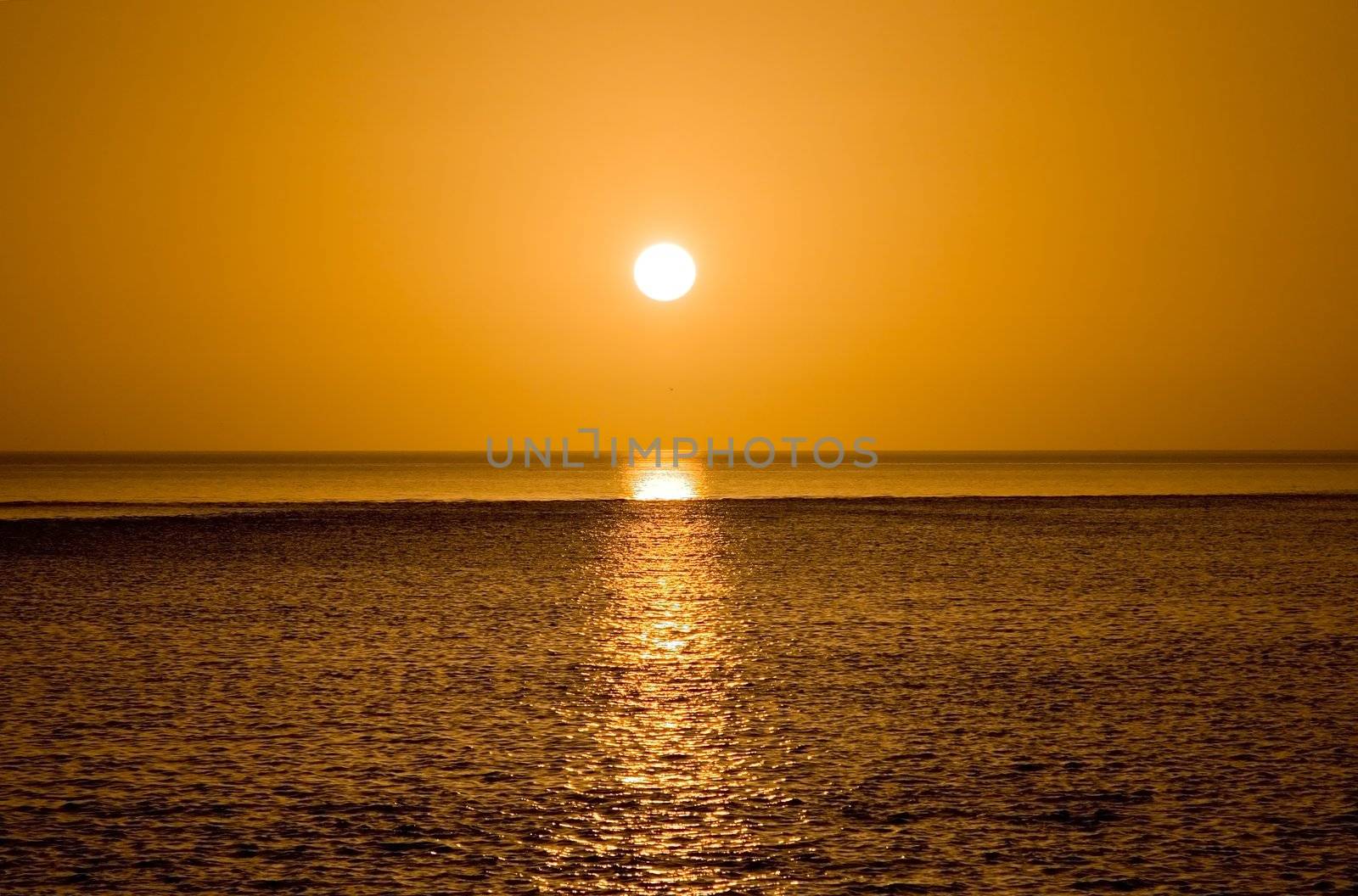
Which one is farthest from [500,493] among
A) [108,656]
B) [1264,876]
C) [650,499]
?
[1264,876]

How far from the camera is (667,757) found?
464 inches

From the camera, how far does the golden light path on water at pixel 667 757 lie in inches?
343

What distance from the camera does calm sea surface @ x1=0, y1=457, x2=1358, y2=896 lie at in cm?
888

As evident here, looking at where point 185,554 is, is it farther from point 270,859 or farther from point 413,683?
point 270,859

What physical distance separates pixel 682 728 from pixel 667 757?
1265mm

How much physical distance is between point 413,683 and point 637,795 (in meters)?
6.01

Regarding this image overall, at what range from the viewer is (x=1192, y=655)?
1783 centimetres

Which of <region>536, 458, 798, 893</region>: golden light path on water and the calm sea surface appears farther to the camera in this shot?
the calm sea surface

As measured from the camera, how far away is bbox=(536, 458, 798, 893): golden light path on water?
8.71 meters

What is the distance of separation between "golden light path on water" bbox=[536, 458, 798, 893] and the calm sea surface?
0.17 ft

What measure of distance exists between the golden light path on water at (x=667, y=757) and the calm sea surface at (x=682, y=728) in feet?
0.17

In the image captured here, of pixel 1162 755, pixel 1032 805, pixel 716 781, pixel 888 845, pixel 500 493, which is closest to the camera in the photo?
pixel 888 845

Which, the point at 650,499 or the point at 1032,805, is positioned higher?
the point at 650,499

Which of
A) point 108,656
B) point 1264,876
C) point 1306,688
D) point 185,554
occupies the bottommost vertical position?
point 1264,876
